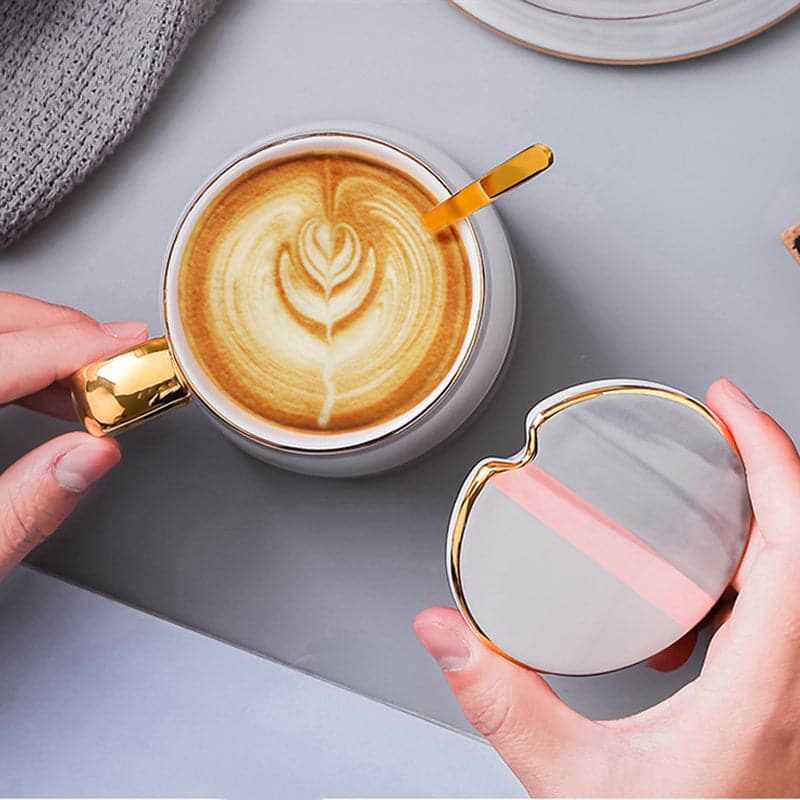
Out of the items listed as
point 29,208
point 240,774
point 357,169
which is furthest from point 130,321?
point 240,774

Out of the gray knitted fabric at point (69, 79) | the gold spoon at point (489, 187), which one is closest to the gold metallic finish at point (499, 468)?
the gold spoon at point (489, 187)

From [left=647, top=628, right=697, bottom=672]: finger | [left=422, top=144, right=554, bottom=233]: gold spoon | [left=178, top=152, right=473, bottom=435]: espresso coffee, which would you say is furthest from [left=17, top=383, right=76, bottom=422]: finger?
[left=647, top=628, right=697, bottom=672]: finger

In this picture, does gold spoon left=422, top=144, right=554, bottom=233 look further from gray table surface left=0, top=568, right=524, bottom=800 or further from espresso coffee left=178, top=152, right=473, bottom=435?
gray table surface left=0, top=568, right=524, bottom=800

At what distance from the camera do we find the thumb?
0.50 meters

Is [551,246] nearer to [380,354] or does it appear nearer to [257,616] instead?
[380,354]

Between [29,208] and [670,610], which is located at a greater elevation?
[29,208]

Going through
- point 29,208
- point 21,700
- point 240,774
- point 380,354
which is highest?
point 29,208

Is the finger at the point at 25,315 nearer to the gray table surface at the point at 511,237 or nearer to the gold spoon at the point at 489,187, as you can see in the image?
the gray table surface at the point at 511,237

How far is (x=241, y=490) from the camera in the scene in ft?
2.15

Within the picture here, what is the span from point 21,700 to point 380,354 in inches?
14.3

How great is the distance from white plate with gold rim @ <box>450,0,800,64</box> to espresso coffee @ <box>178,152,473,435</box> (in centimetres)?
15

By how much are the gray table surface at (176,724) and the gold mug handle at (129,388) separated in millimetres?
188

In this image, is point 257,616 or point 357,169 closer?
point 357,169

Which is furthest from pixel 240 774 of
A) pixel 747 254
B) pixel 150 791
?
pixel 747 254
